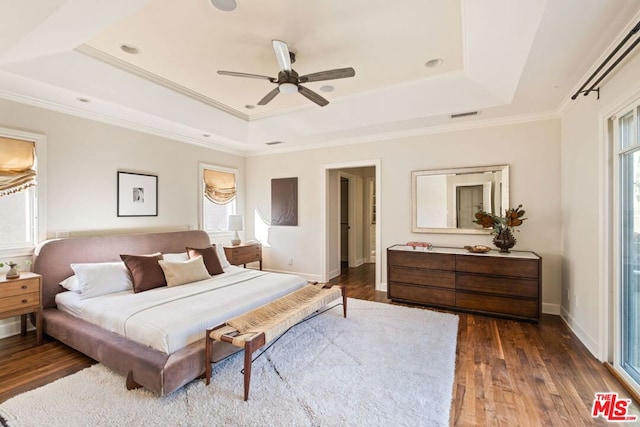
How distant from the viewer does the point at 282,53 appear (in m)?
2.41

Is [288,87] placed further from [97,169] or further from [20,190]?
[20,190]

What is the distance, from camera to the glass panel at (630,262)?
7.31 feet

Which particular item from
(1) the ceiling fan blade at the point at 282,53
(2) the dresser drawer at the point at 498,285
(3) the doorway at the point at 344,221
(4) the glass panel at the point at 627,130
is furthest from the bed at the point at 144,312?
(3) the doorway at the point at 344,221

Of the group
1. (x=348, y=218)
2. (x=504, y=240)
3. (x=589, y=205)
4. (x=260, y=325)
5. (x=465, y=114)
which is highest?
(x=465, y=114)

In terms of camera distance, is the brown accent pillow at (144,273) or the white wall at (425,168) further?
the white wall at (425,168)

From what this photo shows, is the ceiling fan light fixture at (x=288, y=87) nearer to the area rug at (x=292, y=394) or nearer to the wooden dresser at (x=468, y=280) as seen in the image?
the area rug at (x=292, y=394)

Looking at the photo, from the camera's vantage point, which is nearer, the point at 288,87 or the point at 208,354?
the point at 208,354

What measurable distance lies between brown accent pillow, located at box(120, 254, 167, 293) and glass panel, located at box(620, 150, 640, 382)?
433 centimetres

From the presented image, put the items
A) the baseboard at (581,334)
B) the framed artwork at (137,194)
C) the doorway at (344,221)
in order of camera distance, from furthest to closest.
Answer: the doorway at (344,221)
the framed artwork at (137,194)
the baseboard at (581,334)

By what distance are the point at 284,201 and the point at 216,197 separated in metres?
1.28

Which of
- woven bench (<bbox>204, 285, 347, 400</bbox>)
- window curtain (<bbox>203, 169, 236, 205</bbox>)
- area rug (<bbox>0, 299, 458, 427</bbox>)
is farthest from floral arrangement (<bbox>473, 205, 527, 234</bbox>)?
window curtain (<bbox>203, 169, 236, 205</bbox>)

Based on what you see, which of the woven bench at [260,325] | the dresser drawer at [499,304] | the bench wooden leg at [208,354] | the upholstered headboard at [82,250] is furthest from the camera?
the dresser drawer at [499,304]

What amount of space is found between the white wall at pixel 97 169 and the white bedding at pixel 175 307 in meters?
1.07

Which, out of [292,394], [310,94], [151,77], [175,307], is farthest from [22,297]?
[310,94]
